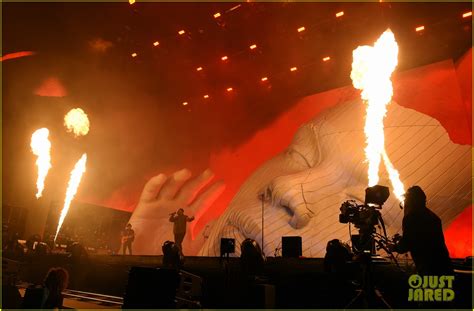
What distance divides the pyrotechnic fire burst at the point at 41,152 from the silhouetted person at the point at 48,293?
36.3 feet

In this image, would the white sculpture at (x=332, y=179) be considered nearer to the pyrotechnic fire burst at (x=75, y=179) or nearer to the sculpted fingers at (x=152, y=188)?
the sculpted fingers at (x=152, y=188)

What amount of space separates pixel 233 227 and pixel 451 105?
6839 mm

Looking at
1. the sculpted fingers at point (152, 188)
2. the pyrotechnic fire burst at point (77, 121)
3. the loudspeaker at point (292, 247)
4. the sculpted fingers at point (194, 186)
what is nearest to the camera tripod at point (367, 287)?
the loudspeaker at point (292, 247)

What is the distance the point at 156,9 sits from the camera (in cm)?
1076

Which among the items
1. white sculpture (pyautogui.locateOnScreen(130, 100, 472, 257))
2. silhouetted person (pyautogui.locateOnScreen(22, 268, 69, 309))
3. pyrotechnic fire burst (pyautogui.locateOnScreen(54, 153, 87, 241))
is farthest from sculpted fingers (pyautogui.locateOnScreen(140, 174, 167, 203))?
silhouetted person (pyautogui.locateOnScreen(22, 268, 69, 309))

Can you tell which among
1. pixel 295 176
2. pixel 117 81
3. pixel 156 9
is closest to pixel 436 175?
pixel 295 176

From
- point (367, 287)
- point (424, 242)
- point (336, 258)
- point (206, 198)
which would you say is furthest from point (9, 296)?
point (206, 198)

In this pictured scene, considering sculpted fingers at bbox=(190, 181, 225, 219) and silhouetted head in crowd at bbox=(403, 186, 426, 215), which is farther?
sculpted fingers at bbox=(190, 181, 225, 219)

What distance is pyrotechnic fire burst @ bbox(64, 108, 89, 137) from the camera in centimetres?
1342

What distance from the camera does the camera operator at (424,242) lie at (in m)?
2.73

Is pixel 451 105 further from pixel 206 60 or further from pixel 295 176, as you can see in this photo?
pixel 206 60

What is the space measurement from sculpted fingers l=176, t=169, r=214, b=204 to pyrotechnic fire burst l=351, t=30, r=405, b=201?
238 inches

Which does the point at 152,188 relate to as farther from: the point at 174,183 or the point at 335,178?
the point at 335,178

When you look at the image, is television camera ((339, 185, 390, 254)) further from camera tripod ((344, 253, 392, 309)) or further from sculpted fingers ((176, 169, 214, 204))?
sculpted fingers ((176, 169, 214, 204))
